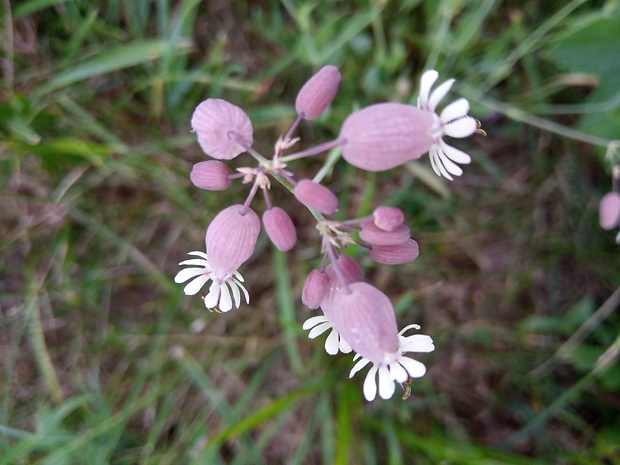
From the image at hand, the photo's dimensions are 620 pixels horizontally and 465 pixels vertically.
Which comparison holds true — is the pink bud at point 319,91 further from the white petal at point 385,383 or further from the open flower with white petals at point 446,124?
the white petal at point 385,383

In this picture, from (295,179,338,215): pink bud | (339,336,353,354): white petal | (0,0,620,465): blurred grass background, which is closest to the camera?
(295,179,338,215): pink bud

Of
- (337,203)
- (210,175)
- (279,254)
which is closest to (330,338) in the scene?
(337,203)

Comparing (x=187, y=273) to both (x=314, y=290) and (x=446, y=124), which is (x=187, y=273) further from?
(x=446, y=124)

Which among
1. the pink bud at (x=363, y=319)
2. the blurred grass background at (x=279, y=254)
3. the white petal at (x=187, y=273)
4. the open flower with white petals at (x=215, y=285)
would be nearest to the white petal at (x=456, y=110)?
the pink bud at (x=363, y=319)

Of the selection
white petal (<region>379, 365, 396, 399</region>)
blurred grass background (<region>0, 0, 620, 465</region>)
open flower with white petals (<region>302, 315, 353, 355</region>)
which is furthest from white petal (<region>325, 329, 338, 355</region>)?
blurred grass background (<region>0, 0, 620, 465</region>)

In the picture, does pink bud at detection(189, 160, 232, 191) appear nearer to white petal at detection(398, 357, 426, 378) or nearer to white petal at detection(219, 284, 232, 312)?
white petal at detection(219, 284, 232, 312)

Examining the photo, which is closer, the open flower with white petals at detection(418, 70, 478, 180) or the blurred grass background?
the open flower with white petals at detection(418, 70, 478, 180)
